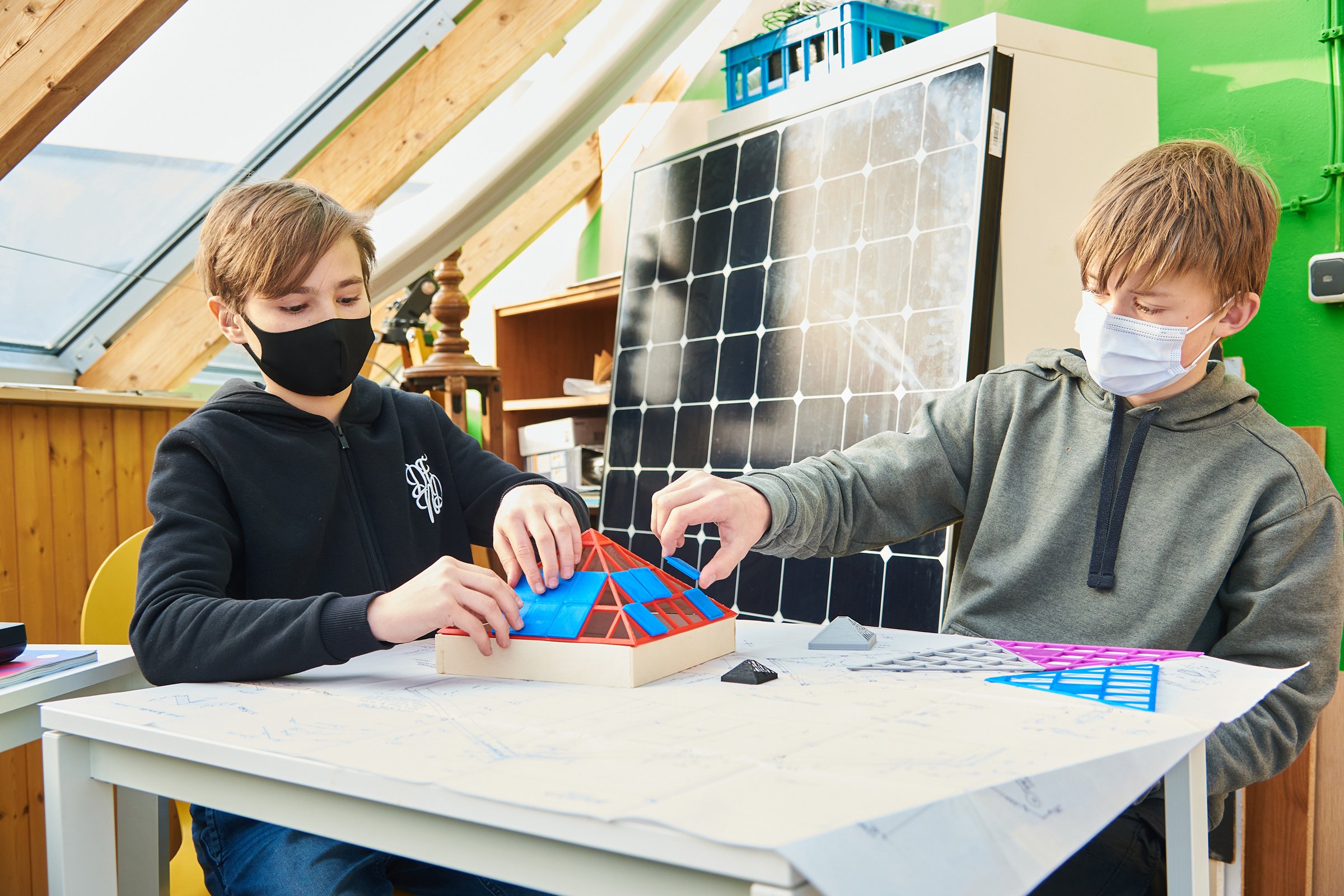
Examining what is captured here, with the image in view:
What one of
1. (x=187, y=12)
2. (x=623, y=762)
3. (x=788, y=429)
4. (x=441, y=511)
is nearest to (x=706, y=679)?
(x=623, y=762)

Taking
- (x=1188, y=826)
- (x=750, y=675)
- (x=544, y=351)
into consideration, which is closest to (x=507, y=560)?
(x=750, y=675)

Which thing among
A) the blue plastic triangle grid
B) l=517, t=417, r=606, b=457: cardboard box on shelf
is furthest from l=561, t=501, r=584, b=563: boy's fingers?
l=517, t=417, r=606, b=457: cardboard box on shelf

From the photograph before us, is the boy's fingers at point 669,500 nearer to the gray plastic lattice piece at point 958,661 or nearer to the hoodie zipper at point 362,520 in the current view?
the gray plastic lattice piece at point 958,661

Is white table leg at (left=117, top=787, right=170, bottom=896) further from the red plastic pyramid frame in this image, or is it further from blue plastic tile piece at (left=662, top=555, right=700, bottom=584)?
blue plastic tile piece at (left=662, top=555, right=700, bottom=584)

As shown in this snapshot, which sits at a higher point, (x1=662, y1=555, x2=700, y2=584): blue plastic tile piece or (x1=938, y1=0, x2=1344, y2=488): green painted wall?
(x1=938, y1=0, x2=1344, y2=488): green painted wall

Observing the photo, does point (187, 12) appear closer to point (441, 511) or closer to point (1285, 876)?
point (441, 511)

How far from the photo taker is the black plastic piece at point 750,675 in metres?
0.84

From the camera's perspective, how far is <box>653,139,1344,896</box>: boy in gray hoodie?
1.00 m

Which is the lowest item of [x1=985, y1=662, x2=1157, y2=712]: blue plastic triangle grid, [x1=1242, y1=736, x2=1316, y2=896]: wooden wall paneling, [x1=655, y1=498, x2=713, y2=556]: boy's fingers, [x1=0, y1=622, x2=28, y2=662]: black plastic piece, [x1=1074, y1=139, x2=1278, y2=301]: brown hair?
[x1=1242, y1=736, x2=1316, y2=896]: wooden wall paneling

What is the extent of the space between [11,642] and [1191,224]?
136cm

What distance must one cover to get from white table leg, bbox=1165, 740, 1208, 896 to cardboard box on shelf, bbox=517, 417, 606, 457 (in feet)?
7.42

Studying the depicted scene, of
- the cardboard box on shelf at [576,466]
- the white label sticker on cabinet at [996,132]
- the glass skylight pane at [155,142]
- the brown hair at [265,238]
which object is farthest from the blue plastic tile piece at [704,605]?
the glass skylight pane at [155,142]

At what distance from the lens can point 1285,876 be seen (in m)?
1.61

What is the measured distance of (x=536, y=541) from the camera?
1009 mm
